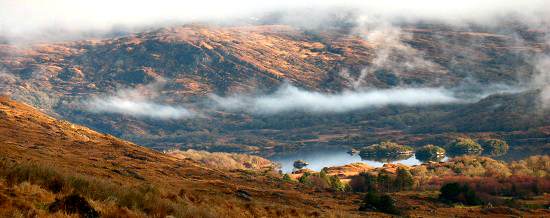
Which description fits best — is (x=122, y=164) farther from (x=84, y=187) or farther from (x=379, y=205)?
(x=84, y=187)

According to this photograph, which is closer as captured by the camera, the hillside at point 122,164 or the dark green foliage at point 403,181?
the hillside at point 122,164

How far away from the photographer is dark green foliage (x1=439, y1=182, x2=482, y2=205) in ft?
387

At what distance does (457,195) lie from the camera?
395ft

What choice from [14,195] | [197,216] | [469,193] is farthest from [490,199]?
[14,195]

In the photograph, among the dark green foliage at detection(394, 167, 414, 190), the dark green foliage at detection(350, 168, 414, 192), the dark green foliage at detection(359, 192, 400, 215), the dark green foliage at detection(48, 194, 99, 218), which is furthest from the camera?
the dark green foliage at detection(394, 167, 414, 190)

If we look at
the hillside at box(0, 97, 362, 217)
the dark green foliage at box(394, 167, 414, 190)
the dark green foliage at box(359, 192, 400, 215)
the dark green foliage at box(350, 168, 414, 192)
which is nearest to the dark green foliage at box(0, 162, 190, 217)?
the hillside at box(0, 97, 362, 217)

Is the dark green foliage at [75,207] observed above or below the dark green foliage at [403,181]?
above

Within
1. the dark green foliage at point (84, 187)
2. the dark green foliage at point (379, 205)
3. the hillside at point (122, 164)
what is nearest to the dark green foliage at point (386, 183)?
the hillside at point (122, 164)

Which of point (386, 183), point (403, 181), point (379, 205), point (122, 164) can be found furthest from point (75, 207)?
point (403, 181)

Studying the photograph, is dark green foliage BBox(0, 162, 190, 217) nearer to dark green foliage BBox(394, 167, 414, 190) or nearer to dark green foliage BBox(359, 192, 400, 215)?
dark green foliage BBox(359, 192, 400, 215)

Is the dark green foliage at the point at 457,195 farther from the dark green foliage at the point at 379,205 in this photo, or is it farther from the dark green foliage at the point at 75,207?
the dark green foliage at the point at 75,207

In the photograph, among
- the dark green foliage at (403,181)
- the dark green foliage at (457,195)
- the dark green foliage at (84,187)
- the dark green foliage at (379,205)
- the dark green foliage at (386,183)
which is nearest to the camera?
the dark green foliage at (84,187)

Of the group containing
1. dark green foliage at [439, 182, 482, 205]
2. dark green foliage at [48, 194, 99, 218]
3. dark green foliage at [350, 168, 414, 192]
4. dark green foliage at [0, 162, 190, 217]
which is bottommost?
dark green foliage at [350, 168, 414, 192]

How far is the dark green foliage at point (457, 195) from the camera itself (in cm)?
11804
